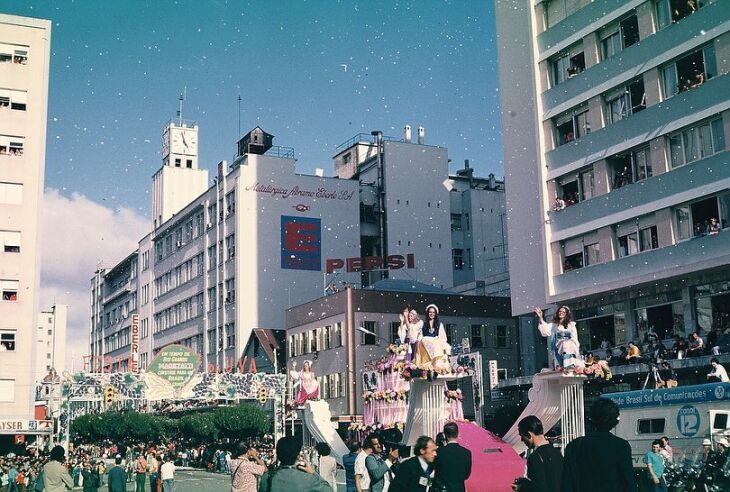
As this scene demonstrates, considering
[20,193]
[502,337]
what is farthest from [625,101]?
[20,193]

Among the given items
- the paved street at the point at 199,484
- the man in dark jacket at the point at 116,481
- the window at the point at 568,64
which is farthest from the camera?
the window at the point at 568,64

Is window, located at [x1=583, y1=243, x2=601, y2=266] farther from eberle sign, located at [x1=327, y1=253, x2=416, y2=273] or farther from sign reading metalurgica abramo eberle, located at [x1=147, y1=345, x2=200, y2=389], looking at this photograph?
eberle sign, located at [x1=327, y1=253, x2=416, y2=273]

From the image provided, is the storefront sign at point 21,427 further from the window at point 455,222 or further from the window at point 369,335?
the window at point 455,222

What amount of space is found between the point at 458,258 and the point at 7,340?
3476 centimetres

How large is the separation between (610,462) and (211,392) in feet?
147

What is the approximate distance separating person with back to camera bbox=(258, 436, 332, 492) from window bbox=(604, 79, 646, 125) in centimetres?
3099

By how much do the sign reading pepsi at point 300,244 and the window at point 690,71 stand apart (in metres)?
38.2

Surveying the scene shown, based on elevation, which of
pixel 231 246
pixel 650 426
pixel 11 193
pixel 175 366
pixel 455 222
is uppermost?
pixel 455 222

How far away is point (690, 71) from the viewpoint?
34.3 metres

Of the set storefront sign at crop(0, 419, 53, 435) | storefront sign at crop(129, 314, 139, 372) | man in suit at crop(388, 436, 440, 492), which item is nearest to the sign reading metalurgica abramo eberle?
storefront sign at crop(0, 419, 53, 435)

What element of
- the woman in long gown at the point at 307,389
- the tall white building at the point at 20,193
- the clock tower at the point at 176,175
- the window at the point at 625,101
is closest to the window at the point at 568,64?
the window at the point at 625,101

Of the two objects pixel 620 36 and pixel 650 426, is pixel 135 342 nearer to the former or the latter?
pixel 620 36

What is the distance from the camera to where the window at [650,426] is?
2192 centimetres

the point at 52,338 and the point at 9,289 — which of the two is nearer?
the point at 9,289
